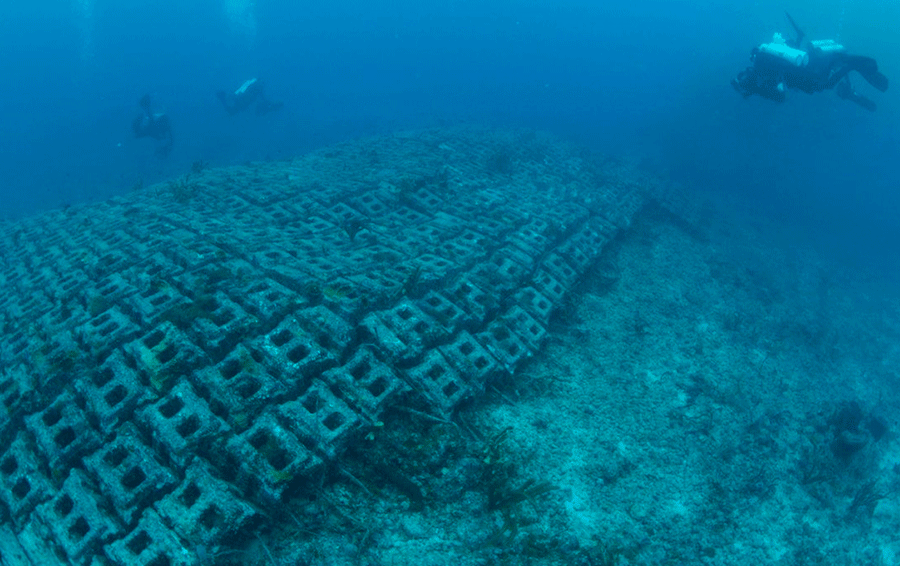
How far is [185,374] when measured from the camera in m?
4.30

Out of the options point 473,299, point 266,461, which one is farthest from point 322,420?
point 473,299

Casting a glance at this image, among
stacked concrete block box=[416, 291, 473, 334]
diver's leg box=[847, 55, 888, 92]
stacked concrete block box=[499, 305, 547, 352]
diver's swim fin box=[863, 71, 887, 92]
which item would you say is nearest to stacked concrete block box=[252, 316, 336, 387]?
stacked concrete block box=[416, 291, 473, 334]

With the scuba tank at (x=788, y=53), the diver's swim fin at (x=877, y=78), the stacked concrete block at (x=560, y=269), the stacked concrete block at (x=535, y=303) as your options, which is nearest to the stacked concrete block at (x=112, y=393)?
the stacked concrete block at (x=535, y=303)

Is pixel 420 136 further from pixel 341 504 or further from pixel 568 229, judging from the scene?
pixel 341 504

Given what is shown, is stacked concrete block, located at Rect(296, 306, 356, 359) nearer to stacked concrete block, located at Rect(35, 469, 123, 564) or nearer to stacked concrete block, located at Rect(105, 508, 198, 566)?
stacked concrete block, located at Rect(105, 508, 198, 566)

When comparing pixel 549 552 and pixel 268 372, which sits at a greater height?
pixel 268 372

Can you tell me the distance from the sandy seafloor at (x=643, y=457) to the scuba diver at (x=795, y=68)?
19.7ft

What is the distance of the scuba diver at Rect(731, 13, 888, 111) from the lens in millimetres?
11852

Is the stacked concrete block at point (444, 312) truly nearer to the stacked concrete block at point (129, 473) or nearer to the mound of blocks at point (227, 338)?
the mound of blocks at point (227, 338)

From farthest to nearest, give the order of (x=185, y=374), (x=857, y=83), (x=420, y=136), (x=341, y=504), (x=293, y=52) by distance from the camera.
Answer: (x=293, y=52), (x=857, y=83), (x=420, y=136), (x=185, y=374), (x=341, y=504)

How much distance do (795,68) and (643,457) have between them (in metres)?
11.9

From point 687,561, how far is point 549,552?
4.88 feet

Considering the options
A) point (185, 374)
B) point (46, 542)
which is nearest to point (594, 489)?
point (185, 374)

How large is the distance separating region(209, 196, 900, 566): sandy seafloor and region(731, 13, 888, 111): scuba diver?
6.01m
